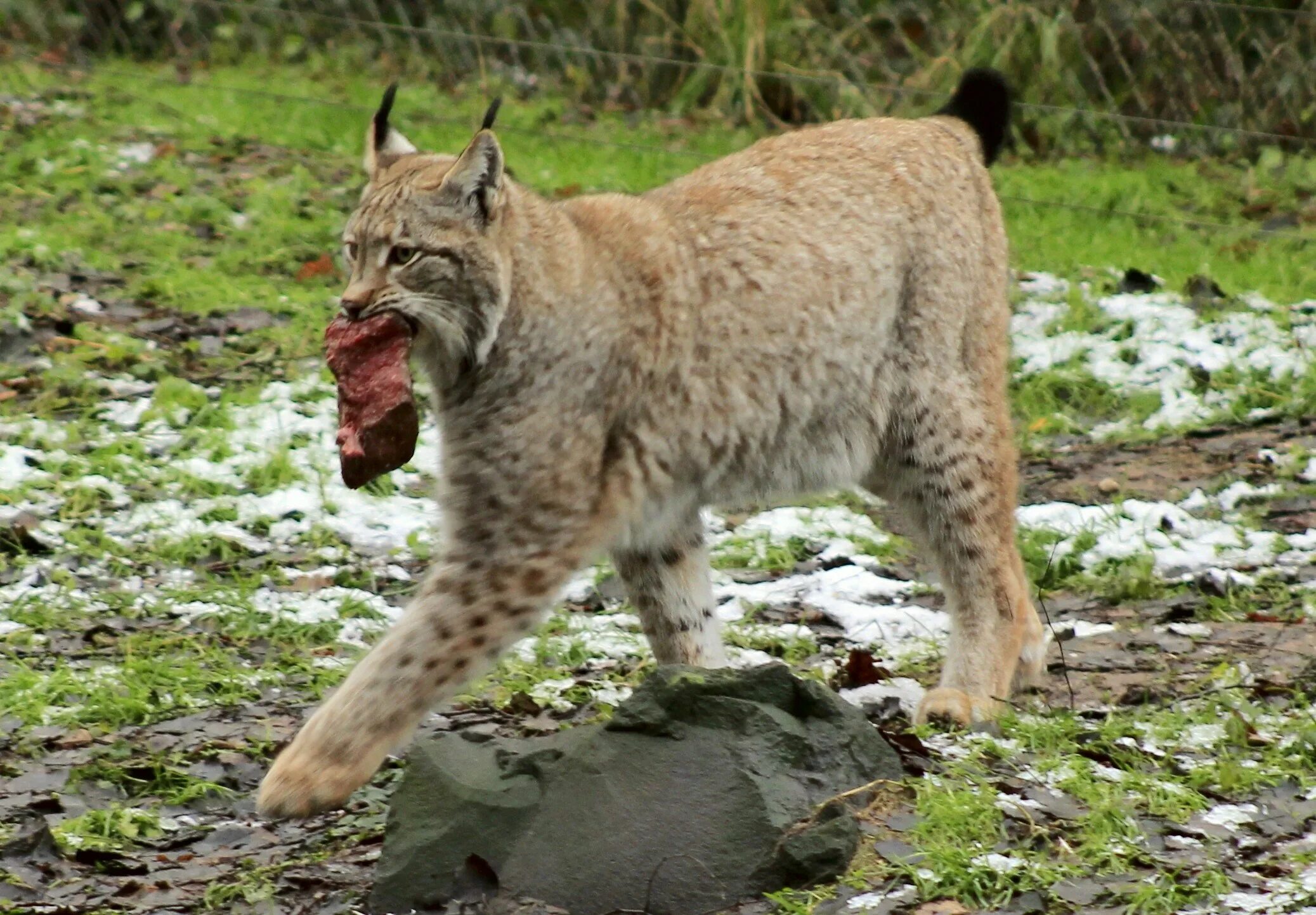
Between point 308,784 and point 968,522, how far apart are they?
1.79 metres

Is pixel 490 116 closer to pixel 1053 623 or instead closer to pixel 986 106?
pixel 986 106

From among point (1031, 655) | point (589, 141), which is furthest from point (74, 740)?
point (589, 141)

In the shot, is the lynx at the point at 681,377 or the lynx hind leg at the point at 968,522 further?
the lynx hind leg at the point at 968,522

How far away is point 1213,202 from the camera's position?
28.9 feet

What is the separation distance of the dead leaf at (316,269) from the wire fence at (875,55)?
1223mm

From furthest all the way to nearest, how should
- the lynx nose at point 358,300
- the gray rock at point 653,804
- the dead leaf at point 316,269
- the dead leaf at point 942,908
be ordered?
1. the dead leaf at point 316,269
2. the lynx nose at point 358,300
3. the gray rock at point 653,804
4. the dead leaf at point 942,908

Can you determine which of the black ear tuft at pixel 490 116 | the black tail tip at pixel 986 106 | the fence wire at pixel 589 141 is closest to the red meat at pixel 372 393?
the black ear tuft at pixel 490 116

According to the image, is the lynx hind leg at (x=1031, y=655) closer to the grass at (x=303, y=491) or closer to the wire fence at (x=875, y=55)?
the grass at (x=303, y=491)

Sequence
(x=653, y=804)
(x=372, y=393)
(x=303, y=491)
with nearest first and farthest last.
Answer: (x=653, y=804), (x=372, y=393), (x=303, y=491)

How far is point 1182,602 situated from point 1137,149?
523cm

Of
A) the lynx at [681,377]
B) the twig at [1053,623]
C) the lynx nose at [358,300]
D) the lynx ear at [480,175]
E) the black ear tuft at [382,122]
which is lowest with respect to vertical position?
the twig at [1053,623]

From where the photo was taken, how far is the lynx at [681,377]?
367 cm

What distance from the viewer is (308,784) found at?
11.4 feet

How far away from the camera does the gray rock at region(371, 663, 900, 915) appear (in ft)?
10.3
